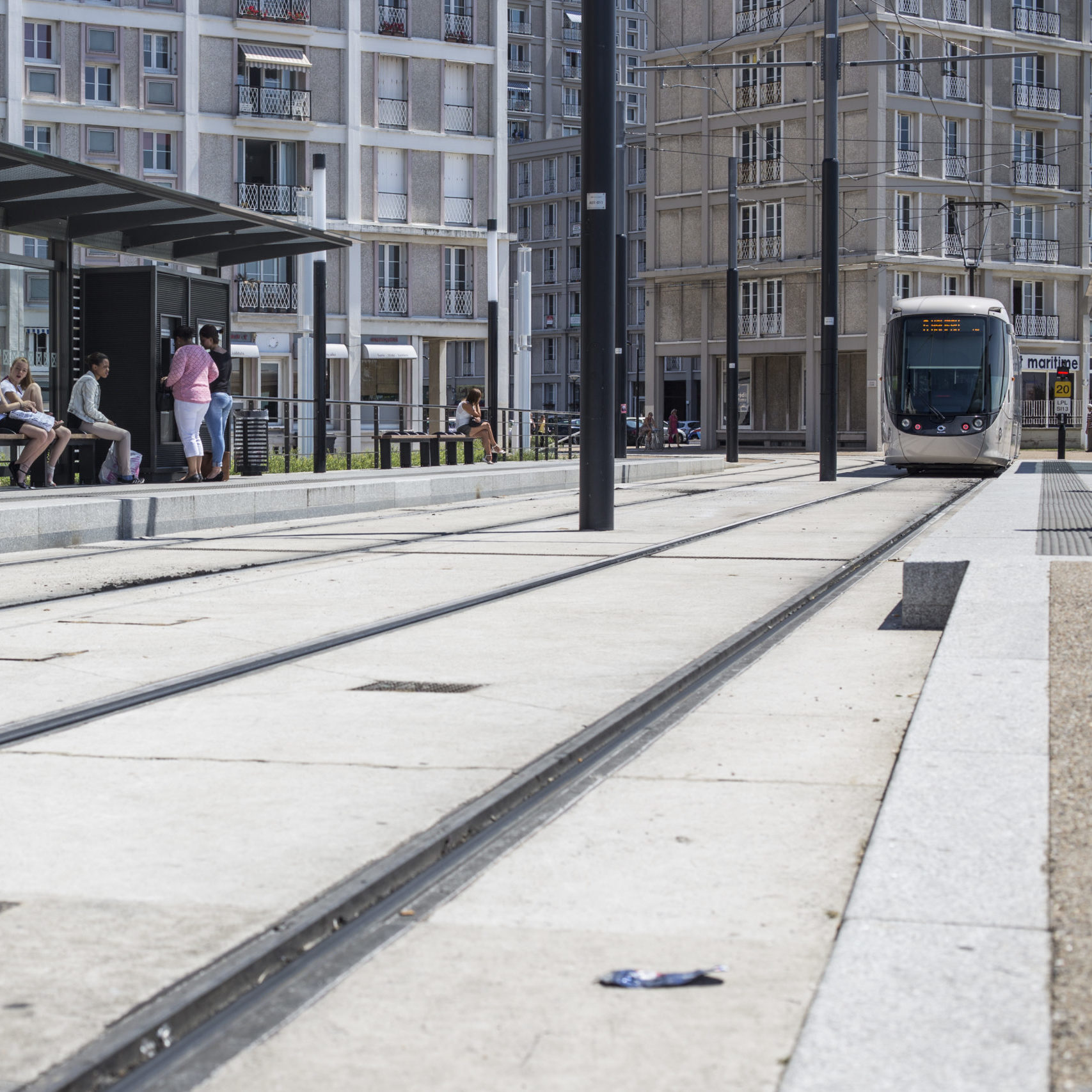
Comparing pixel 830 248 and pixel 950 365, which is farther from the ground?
pixel 830 248

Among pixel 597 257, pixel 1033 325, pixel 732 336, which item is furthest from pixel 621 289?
pixel 1033 325

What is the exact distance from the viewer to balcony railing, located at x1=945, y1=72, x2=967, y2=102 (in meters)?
63.0

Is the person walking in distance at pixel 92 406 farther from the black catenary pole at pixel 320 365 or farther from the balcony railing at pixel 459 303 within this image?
the balcony railing at pixel 459 303

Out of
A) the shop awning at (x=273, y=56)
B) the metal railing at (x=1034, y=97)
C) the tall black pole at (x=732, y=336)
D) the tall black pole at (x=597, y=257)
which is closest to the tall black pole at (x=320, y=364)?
the tall black pole at (x=597, y=257)

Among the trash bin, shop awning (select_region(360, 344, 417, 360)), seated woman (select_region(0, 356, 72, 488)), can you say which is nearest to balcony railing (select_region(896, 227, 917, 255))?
shop awning (select_region(360, 344, 417, 360))

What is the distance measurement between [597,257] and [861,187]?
1930 inches

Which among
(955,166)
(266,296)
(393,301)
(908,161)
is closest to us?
(266,296)

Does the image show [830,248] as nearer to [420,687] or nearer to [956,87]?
[420,687]

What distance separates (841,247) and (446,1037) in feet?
200

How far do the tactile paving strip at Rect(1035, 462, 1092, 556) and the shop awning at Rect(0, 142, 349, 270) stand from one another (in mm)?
8323

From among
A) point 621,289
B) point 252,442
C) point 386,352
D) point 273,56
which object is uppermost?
point 273,56

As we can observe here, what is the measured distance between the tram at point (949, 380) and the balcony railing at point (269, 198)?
2819 centimetres

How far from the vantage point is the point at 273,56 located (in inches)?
2110

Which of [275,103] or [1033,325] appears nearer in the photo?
[275,103]
